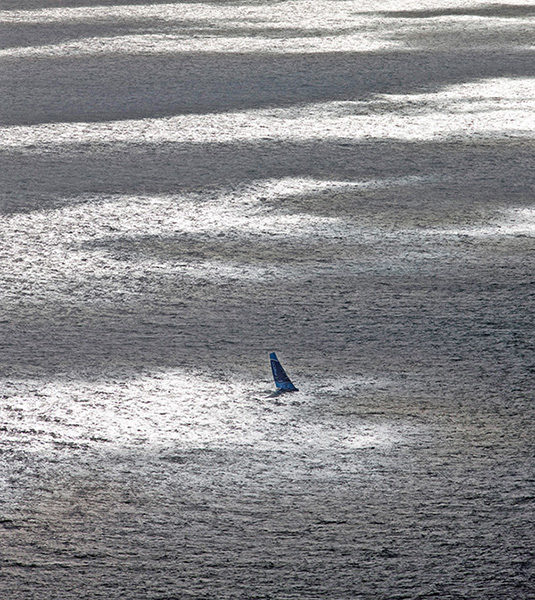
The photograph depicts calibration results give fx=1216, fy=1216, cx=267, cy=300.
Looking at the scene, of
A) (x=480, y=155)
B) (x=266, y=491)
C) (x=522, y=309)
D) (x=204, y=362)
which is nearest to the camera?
(x=266, y=491)

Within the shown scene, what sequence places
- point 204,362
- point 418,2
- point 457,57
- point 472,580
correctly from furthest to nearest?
point 418,2 → point 457,57 → point 204,362 → point 472,580

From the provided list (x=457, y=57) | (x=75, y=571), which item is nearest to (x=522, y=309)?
(x=75, y=571)

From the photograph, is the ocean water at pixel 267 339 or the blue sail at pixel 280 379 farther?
the blue sail at pixel 280 379

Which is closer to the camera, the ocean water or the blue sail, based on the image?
the ocean water

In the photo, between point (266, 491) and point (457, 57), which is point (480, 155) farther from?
point (266, 491)

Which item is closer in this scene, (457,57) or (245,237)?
(245,237)

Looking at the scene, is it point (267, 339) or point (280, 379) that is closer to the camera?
point (280, 379)

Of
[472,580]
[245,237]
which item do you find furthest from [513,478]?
[245,237]
